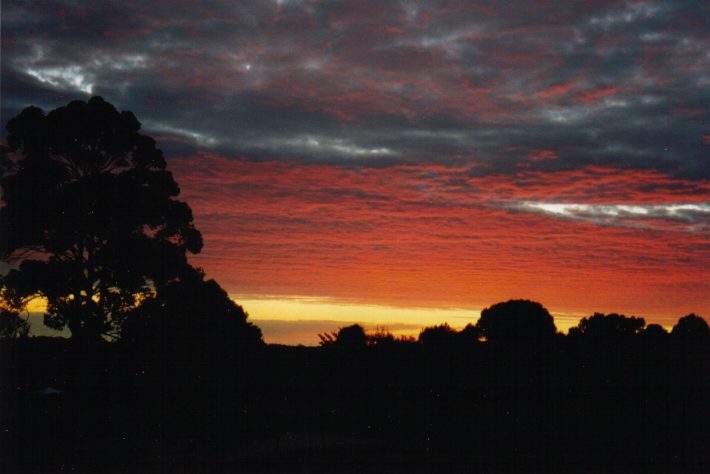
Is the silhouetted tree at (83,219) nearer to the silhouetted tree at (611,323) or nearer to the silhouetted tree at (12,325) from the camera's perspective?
the silhouetted tree at (12,325)

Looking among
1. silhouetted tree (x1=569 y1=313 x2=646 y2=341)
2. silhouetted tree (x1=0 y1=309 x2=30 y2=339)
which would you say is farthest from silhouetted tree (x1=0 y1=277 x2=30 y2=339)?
silhouetted tree (x1=569 y1=313 x2=646 y2=341)

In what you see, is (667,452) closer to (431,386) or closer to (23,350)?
(431,386)

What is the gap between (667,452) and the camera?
2806 centimetres

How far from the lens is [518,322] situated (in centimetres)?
8288

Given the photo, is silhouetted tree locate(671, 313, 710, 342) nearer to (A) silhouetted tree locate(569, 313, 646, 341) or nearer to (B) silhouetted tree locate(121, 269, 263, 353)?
(A) silhouetted tree locate(569, 313, 646, 341)

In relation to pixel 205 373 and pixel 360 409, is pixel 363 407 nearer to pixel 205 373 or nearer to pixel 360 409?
pixel 360 409

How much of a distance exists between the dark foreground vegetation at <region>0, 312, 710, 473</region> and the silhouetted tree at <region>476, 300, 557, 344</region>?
44.3m

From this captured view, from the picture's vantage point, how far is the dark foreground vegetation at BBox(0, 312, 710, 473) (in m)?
25.6

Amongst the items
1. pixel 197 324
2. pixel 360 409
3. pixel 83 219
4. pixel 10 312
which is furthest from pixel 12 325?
pixel 360 409

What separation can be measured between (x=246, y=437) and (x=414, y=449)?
256 inches

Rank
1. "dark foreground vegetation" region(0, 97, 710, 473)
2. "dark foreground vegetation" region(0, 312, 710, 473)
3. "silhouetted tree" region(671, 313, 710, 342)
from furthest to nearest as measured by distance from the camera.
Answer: "silhouetted tree" region(671, 313, 710, 342)
"dark foreground vegetation" region(0, 97, 710, 473)
"dark foreground vegetation" region(0, 312, 710, 473)

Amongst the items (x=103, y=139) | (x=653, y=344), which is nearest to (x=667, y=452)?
(x=653, y=344)

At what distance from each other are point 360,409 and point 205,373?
914 cm

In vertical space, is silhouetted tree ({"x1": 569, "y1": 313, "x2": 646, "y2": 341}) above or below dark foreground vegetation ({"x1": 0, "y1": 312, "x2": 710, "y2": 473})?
above
